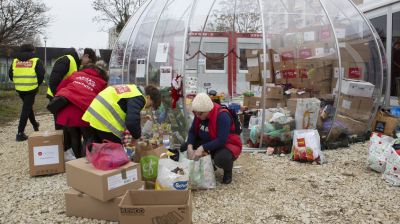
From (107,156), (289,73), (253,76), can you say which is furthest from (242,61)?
(107,156)

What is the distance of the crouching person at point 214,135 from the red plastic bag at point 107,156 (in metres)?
1.08

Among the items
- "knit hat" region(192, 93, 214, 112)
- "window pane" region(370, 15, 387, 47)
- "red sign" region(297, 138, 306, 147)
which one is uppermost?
"window pane" region(370, 15, 387, 47)

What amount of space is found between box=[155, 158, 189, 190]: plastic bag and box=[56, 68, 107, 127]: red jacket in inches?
57.7

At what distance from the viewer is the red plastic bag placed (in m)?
3.68

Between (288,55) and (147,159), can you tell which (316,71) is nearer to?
(288,55)

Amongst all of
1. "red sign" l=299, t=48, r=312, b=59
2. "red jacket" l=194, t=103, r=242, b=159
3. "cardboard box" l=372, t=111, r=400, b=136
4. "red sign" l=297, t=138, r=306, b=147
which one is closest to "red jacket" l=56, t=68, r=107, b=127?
"red jacket" l=194, t=103, r=242, b=159

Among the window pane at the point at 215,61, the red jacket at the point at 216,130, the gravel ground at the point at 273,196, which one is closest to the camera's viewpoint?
the gravel ground at the point at 273,196

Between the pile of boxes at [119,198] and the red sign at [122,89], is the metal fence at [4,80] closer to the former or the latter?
the red sign at [122,89]

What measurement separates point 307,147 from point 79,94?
3328 mm

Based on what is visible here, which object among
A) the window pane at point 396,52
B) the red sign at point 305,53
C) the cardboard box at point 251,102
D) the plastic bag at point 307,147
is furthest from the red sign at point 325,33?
the window pane at point 396,52

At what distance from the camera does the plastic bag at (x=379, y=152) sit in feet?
16.8

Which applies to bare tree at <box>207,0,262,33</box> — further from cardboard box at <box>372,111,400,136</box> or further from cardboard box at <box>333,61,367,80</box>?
cardboard box at <box>372,111,400,136</box>

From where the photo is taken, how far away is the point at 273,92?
21.8 ft

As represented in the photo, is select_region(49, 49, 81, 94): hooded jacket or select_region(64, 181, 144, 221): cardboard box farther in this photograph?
select_region(49, 49, 81, 94): hooded jacket
